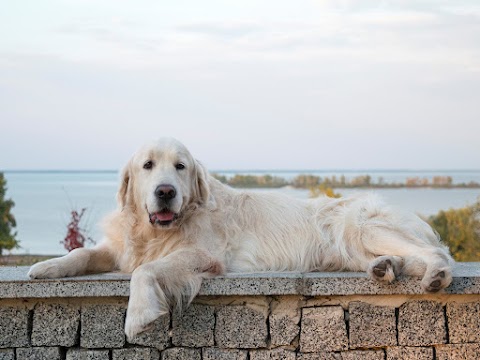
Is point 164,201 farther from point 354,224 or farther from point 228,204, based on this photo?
point 354,224

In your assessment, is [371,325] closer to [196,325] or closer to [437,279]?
[437,279]

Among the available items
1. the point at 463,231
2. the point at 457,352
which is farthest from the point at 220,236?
the point at 463,231

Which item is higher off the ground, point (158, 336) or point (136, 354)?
point (158, 336)

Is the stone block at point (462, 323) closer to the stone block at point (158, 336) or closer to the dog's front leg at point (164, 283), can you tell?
the dog's front leg at point (164, 283)

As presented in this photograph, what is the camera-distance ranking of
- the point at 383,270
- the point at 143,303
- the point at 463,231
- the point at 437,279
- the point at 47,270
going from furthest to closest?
the point at 463,231 → the point at 47,270 → the point at 383,270 → the point at 437,279 → the point at 143,303

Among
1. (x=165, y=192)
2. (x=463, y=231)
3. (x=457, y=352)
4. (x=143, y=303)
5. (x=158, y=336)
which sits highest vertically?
(x=165, y=192)

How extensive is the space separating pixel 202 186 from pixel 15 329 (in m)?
1.46

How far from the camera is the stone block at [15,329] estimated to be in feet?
14.1

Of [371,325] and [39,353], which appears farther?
[39,353]

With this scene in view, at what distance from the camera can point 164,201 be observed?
4211 millimetres

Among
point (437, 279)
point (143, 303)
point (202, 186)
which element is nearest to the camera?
point (143, 303)

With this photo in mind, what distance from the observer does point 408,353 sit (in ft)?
13.6

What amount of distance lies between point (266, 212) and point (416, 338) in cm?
133

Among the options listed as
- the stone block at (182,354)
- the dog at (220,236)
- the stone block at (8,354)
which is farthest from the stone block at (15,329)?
the stone block at (182,354)
